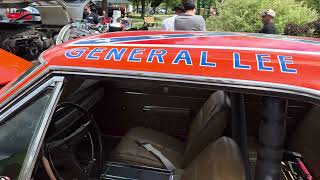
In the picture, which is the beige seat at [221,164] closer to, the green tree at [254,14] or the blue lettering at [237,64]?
the blue lettering at [237,64]

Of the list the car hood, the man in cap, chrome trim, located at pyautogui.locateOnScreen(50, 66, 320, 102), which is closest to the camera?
chrome trim, located at pyautogui.locateOnScreen(50, 66, 320, 102)

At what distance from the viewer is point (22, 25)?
8836 mm

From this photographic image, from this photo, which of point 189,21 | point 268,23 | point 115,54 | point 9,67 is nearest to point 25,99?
point 115,54

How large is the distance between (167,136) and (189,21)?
3389 mm

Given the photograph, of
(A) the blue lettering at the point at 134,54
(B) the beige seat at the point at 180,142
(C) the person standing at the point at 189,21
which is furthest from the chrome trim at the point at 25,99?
(C) the person standing at the point at 189,21

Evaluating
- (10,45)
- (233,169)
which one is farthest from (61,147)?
(10,45)

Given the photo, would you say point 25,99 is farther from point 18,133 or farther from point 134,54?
point 134,54

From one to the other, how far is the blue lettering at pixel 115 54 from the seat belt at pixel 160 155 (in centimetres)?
107

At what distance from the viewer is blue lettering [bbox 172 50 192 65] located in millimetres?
1685

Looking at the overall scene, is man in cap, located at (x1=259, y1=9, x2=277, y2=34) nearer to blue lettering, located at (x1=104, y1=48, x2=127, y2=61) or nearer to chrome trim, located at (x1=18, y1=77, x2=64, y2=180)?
blue lettering, located at (x1=104, y1=48, x2=127, y2=61)

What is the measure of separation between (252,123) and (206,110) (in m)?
0.49

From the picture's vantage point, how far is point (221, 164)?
6.11 feet

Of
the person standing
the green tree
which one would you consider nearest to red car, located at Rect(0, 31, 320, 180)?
the person standing

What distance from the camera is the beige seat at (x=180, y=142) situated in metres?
2.42
